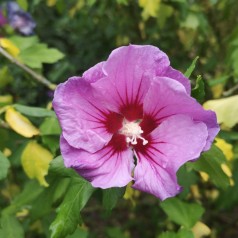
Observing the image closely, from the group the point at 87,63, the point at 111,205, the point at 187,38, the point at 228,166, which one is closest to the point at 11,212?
the point at 111,205

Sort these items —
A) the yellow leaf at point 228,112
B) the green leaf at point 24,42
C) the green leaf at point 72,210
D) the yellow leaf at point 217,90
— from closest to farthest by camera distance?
the green leaf at point 72,210 < the yellow leaf at point 228,112 < the green leaf at point 24,42 < the yellow leaf at point 217,90

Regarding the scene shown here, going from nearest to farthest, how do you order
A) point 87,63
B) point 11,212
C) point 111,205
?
point 111,205, point 11,212, point 87,63

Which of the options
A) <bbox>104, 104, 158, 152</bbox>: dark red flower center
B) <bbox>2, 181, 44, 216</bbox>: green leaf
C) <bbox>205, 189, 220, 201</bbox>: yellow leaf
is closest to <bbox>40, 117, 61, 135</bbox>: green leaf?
<bbox>2, 181, 44, 216</bbox>: green leaf

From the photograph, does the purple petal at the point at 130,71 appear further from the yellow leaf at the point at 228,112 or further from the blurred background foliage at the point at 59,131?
the yellow leaf at the point at 228,112

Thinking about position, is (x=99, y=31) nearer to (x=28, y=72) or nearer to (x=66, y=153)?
(x=28, y=72)

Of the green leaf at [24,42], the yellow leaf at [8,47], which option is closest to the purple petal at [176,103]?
the yellow leaf at [8,47]

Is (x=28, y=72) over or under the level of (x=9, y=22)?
over

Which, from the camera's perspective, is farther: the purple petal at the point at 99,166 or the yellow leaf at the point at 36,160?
the yellow leaf at the point at 36,160

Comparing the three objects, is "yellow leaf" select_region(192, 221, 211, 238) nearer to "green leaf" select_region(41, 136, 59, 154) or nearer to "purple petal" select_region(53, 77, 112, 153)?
"green leaf" select_region(41, 136, 59, 154)
